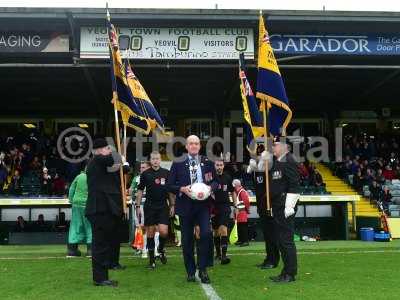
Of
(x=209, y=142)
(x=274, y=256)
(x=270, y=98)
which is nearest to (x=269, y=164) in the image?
(x=270, y=98)

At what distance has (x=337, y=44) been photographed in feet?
59.5

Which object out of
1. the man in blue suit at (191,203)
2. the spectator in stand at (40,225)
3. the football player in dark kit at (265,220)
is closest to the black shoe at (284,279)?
the man in blue suit at (191,203)

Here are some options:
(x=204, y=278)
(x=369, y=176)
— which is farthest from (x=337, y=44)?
(x=204, y=278)

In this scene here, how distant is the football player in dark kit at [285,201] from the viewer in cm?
739

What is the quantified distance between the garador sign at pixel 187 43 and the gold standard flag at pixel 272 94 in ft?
29.3

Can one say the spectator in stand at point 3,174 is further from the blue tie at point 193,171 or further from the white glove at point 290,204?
the white glove at point 290,204

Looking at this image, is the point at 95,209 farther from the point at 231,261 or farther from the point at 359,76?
the point at 359,76

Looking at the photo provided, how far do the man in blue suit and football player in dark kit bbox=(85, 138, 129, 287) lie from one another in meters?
0.74

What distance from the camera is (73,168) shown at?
851 inches

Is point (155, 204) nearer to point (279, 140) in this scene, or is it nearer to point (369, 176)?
point (279, 140)

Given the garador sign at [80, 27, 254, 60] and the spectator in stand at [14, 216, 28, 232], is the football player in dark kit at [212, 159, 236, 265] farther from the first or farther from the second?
the garador sign at [80, 27, 254, 60]

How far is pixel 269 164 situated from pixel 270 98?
1072mm

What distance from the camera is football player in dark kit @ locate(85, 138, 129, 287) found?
7.20 metres

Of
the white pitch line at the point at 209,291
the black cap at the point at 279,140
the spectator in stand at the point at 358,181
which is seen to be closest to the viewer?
the white pitch line at the point at 209,291
